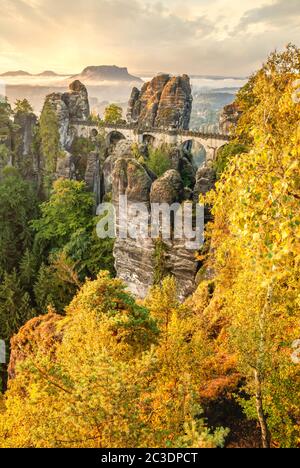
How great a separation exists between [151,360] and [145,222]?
1967 cm

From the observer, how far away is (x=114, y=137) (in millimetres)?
47781

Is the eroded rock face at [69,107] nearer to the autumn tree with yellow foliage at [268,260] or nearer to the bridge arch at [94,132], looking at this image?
the bridge arch at [94,132]

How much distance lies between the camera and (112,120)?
49.3m

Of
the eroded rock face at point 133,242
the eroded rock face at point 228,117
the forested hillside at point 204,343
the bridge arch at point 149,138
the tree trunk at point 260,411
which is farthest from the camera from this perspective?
the bridge arch at point 149,138

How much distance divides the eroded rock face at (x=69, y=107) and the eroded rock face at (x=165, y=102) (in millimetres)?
7555

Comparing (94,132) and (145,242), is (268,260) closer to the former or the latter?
(145,242)

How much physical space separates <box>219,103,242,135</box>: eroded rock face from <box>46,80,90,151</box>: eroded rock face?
58.9ft

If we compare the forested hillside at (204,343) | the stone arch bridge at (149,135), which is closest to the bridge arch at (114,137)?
the stone arch bridge at (149,135)

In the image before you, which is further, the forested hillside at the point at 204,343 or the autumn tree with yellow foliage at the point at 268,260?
the forested hillside at the point at 204,343

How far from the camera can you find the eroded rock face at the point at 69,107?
1682 inches

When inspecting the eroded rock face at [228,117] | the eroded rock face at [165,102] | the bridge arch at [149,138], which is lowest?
the bridge arch at [149,138]

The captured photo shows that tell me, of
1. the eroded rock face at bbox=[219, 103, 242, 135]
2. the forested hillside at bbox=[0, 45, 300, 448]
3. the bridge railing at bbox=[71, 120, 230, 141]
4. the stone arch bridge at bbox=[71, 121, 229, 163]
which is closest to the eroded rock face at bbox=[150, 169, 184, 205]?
the forested hillside at bbox=[0, 45, 300, 448]

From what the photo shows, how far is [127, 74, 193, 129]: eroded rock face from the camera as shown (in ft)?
151

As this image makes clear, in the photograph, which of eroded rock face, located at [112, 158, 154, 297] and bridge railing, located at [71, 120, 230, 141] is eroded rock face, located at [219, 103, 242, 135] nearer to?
bridge railing, located at [71, 120, 230, 141]
